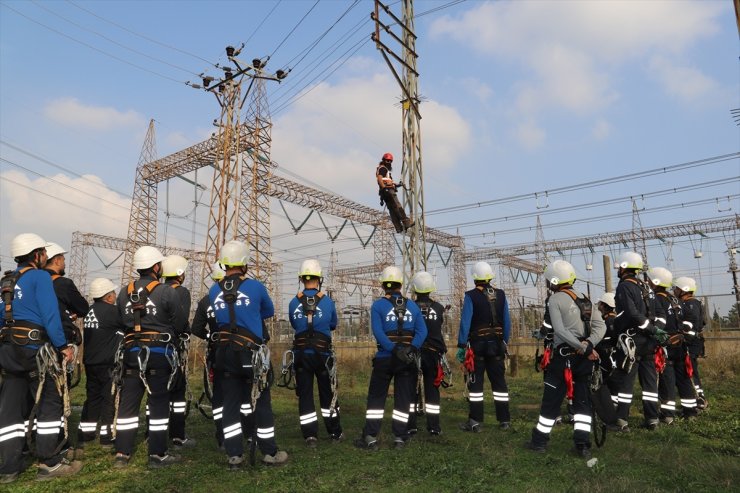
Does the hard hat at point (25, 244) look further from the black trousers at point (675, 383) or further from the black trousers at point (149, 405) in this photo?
the black trousers at point (675, 383)

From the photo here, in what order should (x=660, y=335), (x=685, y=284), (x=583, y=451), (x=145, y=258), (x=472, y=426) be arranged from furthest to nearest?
(x=685, y=284), (x=472, y=426), (x=660, y=335), (x=145, y=258), (x=583, y=451)

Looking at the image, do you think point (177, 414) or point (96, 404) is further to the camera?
point (96, 404)

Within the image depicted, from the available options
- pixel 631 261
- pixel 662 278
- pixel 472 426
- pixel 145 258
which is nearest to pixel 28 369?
pixel 145 258

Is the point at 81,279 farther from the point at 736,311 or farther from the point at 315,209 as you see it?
the point at 736,311

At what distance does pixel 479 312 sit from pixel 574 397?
2.02 meters

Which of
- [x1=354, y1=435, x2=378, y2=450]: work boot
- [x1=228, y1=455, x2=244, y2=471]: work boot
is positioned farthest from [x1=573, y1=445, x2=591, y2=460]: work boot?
[x1=228, y1=455, x2=244, y2=471]: work boot

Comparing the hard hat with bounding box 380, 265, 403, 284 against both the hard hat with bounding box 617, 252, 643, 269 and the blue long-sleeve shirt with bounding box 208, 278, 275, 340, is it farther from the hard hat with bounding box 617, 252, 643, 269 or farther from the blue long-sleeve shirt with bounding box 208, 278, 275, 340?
the hard hat with bounding box 617, 252, 643, 269

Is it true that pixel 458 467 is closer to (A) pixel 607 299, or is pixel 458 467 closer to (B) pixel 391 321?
(B) pixel 391 321

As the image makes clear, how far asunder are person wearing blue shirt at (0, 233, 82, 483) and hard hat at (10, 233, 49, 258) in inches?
7.9

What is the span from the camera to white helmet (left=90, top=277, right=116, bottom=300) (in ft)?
23.9

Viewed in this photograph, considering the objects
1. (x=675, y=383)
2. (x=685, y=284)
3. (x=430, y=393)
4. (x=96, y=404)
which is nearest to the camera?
(x=96, y=404)

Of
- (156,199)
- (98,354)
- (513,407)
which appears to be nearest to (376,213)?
(156,199)

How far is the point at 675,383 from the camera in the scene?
8742 mm

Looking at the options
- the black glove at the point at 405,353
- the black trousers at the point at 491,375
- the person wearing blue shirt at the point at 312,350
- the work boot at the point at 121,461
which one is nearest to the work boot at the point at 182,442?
the work boot at the point at 121,461
